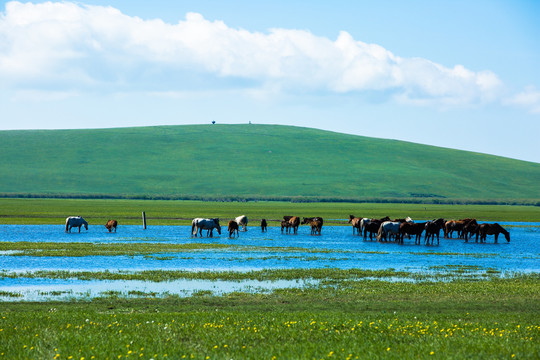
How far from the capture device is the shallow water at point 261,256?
30.5 m

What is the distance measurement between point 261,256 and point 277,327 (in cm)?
2246

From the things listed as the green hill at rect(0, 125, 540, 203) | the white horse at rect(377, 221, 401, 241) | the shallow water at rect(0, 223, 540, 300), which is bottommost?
the shallow water at rect(0, 223, 540, 300)

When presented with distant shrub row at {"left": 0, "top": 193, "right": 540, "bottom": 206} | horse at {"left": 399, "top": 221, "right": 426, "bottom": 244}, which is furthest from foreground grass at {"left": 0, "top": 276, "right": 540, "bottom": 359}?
distant shrub row at {"left": 0, "top": 193, "right": 540, "bottom": 206}

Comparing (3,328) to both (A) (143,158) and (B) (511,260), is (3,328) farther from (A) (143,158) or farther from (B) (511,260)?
(A) (143,158)

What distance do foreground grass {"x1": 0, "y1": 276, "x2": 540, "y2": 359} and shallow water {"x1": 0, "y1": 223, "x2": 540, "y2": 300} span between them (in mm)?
3914

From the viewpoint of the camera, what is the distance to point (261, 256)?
38.4 metres

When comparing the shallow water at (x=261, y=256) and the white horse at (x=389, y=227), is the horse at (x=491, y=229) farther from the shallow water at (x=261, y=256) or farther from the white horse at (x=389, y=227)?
the white horse at (x=389, y=227)

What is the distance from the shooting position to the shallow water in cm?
3050

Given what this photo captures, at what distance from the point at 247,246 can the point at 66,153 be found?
15755 cm

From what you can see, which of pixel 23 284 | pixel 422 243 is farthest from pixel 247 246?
pixel 23 284

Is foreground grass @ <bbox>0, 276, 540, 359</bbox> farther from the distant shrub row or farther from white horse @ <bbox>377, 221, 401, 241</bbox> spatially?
the distant shrub row

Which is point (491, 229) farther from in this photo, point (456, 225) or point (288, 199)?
point (288, 199)

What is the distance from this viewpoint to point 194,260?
35312 millimetres

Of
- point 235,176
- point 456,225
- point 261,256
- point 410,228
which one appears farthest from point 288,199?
point 261,256
